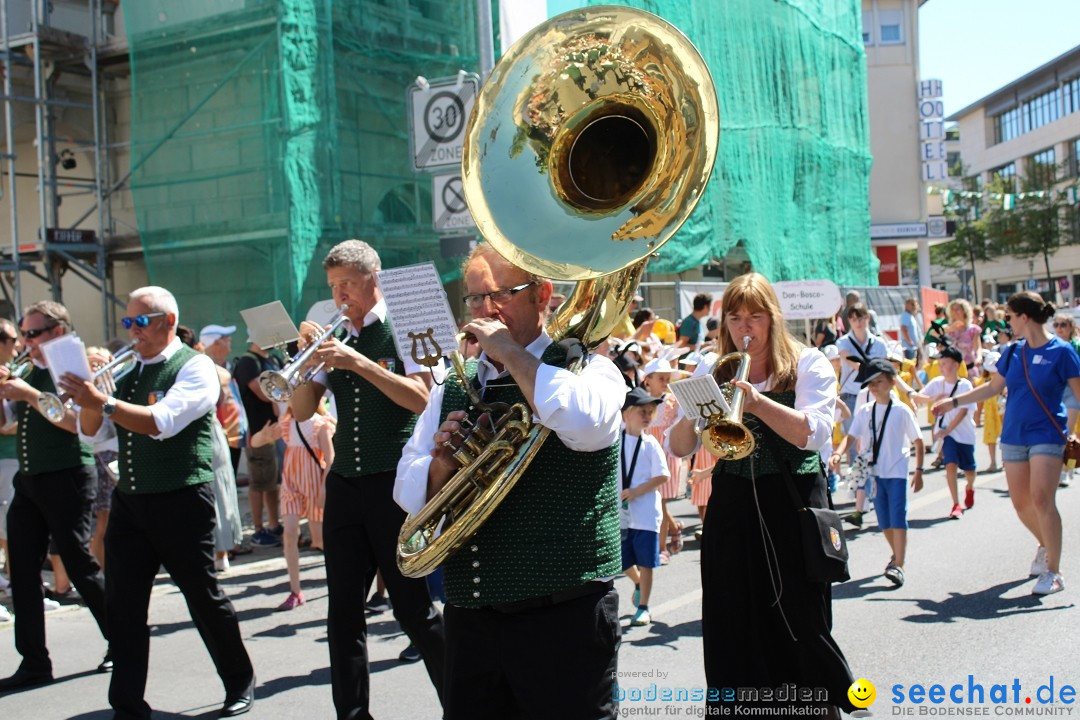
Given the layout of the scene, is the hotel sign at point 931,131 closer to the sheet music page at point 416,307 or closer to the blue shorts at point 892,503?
the blue shorts at point 892,503

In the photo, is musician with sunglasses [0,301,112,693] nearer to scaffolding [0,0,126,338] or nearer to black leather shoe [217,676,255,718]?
black leather shoe [217,676,255,718]

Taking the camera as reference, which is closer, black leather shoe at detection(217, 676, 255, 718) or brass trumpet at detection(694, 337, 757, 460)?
brass trumpet at detection(694, 337, 757, 460)

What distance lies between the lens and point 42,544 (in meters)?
5.70

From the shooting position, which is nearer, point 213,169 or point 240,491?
point 240,491

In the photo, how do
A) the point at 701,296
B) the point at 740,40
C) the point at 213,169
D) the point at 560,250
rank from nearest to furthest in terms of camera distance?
the point at 560,250 < the point at 701,296 < the point at 213,169 < the point at 740,40

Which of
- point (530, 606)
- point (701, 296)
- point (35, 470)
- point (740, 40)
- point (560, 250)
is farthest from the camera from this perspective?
point (740, 40)

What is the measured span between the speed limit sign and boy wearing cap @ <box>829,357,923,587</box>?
12.0 ft

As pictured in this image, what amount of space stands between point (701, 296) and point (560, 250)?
9.24 m

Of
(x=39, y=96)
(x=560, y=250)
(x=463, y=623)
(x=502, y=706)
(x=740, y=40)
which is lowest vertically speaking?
(x=502, y=706)

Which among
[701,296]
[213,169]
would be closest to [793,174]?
[701,296]

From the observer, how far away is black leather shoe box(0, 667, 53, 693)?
18.0 ft

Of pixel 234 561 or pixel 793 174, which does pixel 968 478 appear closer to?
pixel 234 561

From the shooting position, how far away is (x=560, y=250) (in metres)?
3.10

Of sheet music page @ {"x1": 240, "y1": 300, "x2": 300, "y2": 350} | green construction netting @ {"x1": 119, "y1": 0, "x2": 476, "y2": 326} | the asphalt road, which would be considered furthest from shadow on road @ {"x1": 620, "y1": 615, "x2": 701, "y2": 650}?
green construction netting @ {"x1": 119, "y1": 0, "x2": 476, "y2": 326}
